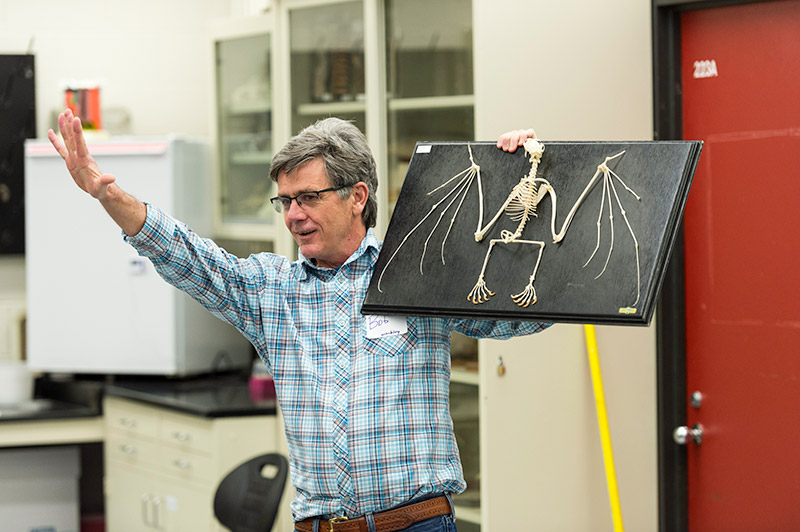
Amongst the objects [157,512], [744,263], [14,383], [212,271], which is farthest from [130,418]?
[744,263]

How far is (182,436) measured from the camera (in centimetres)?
355

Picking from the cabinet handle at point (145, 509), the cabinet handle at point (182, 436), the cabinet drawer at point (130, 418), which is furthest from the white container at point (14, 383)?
the cabinet handle at point (182, 436)

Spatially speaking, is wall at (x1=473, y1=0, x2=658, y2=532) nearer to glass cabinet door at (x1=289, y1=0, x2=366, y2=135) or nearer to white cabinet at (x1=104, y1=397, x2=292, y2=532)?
glass cabinet door at (x1=289, y1=0, x2=366, y2=135)

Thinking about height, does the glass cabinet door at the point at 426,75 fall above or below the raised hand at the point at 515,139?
above

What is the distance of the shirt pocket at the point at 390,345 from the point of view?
1.67 m

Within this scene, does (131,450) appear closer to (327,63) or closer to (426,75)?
(327,63)

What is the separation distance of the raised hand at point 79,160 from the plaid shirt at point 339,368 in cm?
10

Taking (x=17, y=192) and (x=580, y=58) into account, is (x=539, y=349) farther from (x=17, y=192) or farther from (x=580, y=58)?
(x=17, y=192)

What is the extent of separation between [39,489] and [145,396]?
78 cm

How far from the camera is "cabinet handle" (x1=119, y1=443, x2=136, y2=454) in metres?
3.75

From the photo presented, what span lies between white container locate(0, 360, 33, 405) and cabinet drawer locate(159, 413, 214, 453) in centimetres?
72

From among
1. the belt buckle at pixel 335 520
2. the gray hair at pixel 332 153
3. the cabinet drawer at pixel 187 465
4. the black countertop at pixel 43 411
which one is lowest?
the cabinet drawer at pixel 187 465

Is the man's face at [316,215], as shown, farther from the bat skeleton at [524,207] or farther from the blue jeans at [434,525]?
the blue jeans at [434,525]

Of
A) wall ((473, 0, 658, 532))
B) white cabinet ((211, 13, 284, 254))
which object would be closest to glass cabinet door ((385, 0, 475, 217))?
Answer: wall ((473, 0, 658, 532))
